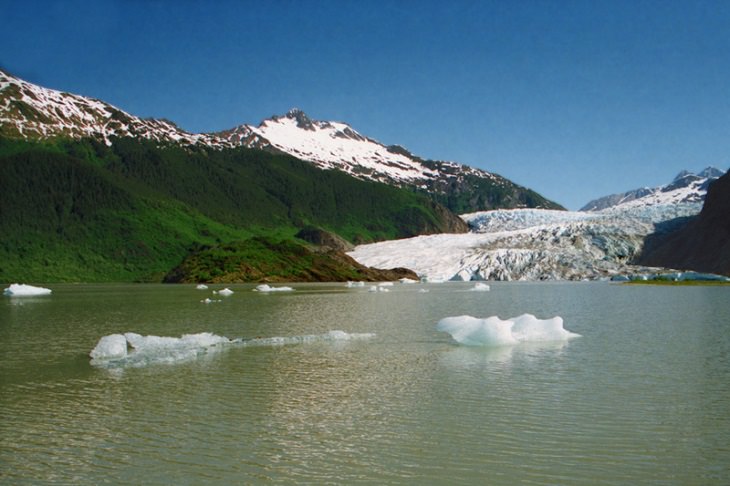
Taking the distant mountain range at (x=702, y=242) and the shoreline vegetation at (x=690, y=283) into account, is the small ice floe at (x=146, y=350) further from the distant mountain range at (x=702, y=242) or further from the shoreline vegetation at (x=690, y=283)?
the distant mountain range at (x=702, y=242)

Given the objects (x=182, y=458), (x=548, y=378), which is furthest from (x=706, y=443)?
(x=182, y=458)

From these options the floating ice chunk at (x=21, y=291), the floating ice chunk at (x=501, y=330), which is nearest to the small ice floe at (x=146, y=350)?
the floating ice chunk at (x=501, y=330)

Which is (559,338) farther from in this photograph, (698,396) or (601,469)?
(601,469)

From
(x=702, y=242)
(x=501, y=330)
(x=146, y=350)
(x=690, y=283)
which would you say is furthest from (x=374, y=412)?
(x=702, y=242)

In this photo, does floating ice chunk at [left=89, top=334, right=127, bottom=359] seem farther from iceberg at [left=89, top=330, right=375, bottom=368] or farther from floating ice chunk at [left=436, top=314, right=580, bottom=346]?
floating ice chunk at [left=436, top=314, right=580, bottom=346]

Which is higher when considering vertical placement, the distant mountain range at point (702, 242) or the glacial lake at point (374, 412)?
the distant mountain range at point (702, 242)

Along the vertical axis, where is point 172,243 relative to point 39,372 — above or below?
above
